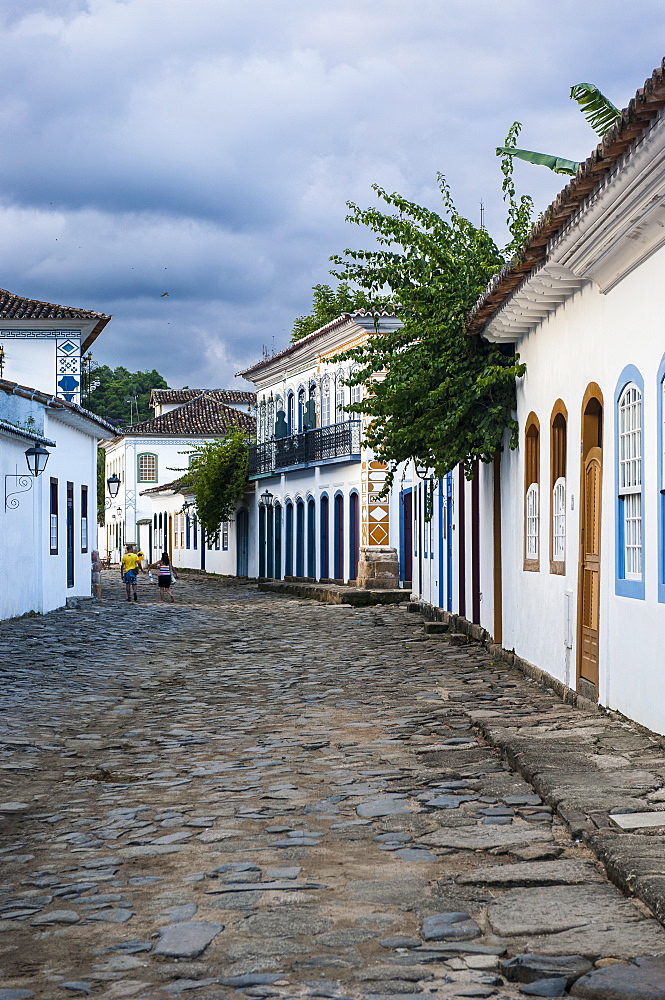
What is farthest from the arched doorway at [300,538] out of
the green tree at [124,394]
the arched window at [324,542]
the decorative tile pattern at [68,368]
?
the green tree at [124,394]

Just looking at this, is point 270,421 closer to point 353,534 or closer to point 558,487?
point 353,534

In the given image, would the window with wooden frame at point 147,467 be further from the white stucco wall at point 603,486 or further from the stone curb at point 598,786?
the stone curb at point 598,786

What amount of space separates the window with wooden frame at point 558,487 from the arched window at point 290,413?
28.1m

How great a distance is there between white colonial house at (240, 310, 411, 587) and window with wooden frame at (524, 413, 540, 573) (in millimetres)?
13325

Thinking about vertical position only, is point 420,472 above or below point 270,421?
below

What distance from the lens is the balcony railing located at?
32534 millimetres

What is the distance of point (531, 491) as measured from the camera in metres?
12.7

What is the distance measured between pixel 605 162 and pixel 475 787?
363 cm

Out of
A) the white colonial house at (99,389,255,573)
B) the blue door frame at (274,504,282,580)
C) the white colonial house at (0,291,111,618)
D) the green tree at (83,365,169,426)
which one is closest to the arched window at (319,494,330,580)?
the blue door frame at (274,504,282,580)

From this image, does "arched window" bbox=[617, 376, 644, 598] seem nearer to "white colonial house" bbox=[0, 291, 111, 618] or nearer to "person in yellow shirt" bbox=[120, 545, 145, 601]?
"white colonial house" bbox=[0, 291, 111, 618]

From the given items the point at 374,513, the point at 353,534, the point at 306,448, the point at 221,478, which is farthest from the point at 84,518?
the point at 221,478

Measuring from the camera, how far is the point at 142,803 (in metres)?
6.96

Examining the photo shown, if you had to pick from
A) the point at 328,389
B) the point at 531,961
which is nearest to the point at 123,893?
the point at 531,961

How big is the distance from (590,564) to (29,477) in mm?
14145
